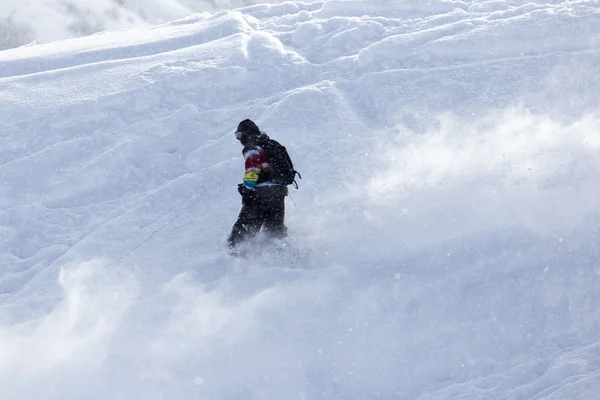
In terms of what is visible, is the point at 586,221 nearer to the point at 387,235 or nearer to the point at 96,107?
the point at 387,235

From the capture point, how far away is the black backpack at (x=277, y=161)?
788 centimetres

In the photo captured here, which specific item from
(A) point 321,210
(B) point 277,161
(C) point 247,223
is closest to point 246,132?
(B) point 277,161

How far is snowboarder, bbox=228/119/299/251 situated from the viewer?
25.7 ft

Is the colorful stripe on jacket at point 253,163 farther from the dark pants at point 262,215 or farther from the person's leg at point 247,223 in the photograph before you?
the person's leg at point 247,223

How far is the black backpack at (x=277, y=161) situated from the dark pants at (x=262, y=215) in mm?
120

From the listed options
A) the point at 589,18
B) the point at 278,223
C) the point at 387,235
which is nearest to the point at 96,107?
the point at 278,223

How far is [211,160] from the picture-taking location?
11.1 metres

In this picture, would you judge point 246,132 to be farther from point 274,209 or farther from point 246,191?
point 274,209

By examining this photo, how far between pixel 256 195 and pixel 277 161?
1.57 ft

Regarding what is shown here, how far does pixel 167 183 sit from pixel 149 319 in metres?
3.58

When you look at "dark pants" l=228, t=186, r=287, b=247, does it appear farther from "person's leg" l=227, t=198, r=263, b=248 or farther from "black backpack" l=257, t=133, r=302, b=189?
"black backpack" l=257, t=133, r=302, b=189

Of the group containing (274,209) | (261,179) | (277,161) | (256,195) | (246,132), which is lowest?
(274,209)

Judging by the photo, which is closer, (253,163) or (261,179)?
(253,163)

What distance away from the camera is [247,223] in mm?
8172
